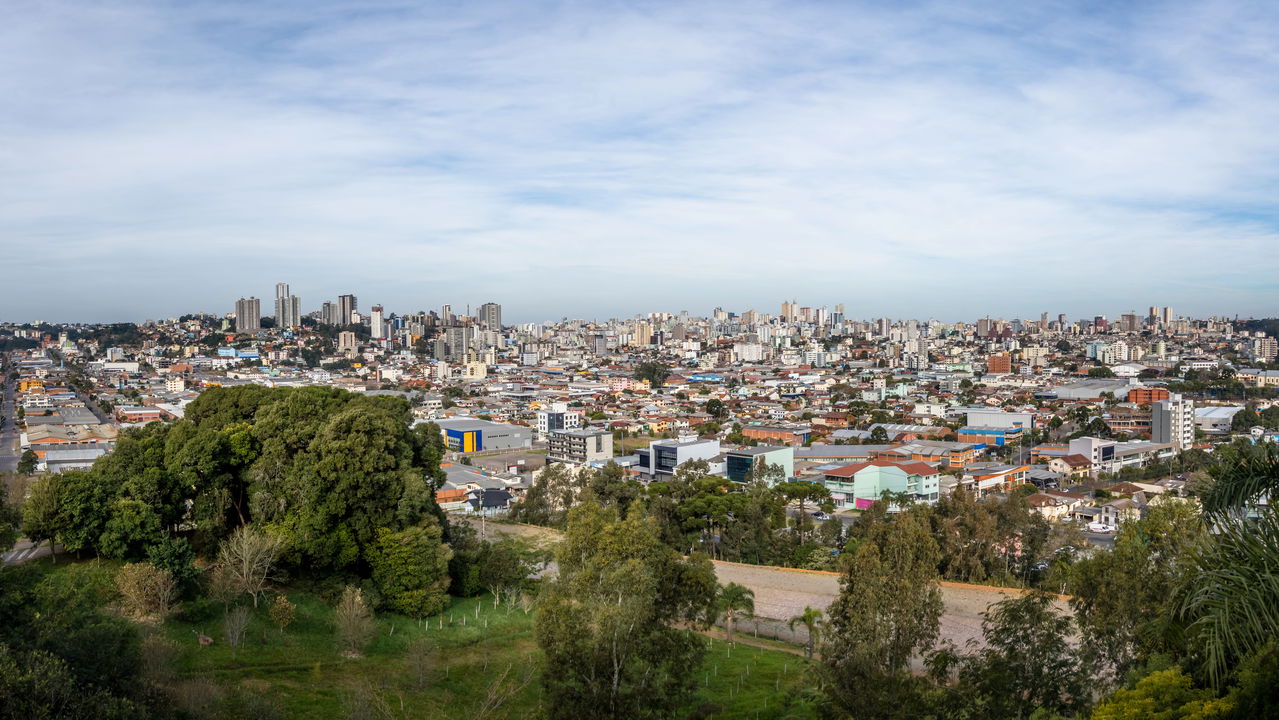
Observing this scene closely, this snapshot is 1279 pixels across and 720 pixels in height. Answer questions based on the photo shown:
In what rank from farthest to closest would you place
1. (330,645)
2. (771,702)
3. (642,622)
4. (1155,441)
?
(1155,441), (330,645), (771,702), (642,622)

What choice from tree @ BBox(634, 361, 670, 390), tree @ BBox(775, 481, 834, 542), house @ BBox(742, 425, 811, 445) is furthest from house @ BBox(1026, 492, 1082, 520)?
tree @ BBox(634, 361, 670, 390)

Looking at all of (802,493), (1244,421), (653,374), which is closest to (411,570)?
(802,493)

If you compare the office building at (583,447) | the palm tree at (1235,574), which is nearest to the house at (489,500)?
the office building at (583,447)

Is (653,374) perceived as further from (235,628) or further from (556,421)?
(235,628)

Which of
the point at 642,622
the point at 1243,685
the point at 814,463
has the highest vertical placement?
the point at 1243,685

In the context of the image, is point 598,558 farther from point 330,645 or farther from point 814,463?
point 814,463

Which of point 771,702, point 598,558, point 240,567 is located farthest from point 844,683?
point 240,567

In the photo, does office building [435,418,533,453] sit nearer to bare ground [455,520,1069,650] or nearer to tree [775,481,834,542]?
tree [775,481,834,542]
